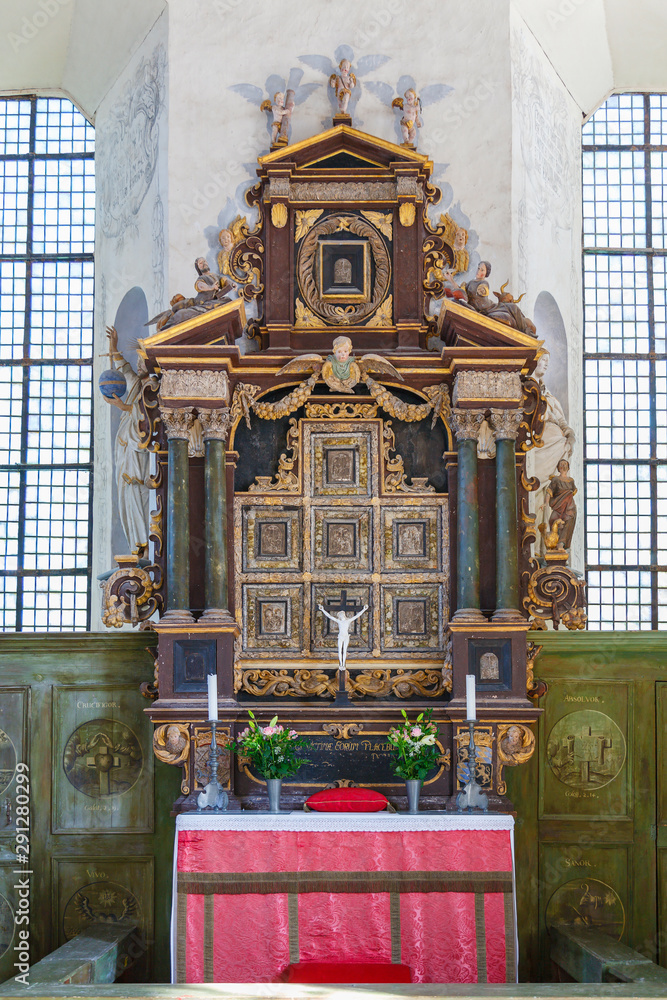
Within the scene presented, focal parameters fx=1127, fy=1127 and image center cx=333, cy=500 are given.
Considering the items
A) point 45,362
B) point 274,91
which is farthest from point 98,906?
point 274,91

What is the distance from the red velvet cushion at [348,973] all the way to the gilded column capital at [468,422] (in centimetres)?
398

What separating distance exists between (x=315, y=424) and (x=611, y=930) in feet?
15.9

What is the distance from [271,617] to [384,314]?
2746 mm

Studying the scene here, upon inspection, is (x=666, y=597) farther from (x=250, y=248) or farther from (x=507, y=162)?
(x=250, y=248)

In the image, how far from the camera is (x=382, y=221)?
9750 mm

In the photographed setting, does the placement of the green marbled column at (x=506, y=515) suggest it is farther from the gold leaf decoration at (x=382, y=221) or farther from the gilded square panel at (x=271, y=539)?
the gold leaf decoration at (x=382, y=221)

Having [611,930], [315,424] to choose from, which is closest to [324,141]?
[315,424]

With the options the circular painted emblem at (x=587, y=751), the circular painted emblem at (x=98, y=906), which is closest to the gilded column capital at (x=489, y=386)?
the circular painted emblem at (x=587, y=751)

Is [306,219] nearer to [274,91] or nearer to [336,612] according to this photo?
[274,91]

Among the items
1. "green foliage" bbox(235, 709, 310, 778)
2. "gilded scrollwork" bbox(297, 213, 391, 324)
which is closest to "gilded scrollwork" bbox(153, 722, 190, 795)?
"green foliage" bbox(235, 709, 310, 778)

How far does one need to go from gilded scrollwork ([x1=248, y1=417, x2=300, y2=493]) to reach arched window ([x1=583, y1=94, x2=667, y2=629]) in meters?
4.35

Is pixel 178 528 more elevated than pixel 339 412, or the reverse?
pixel 339 412

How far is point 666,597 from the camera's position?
40.4 feet

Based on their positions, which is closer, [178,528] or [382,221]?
[178,528]
